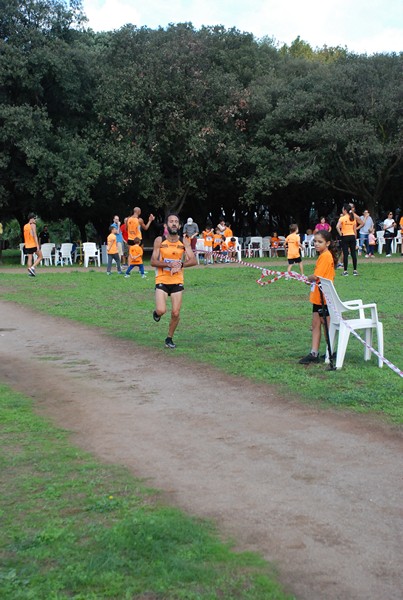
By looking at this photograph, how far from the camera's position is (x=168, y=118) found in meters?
31.4

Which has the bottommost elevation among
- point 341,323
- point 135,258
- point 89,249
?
point 341,323

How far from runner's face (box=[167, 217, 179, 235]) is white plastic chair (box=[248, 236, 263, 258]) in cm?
2271

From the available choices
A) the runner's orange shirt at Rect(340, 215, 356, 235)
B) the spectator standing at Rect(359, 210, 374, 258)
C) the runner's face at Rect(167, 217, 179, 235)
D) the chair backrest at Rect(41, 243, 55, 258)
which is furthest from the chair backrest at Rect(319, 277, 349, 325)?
the chair backrest at Rect(41, 243, 55, 258)

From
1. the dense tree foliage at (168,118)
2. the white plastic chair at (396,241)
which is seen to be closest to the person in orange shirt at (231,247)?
the dense tree foliage at (168,118)

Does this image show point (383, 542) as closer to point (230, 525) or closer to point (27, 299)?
point (230, 525)

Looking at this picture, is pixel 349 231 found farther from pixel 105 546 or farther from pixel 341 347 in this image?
pixel 105 546

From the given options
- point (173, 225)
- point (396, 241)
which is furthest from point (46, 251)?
point (173, 225)

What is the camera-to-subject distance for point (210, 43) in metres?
33.8

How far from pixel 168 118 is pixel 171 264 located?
21836 millimetres

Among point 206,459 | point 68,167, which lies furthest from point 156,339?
point 68,167

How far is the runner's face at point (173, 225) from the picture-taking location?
10.5 metres

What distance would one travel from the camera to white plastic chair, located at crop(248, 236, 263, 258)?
3397cm

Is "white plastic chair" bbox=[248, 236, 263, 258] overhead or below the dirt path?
overhead

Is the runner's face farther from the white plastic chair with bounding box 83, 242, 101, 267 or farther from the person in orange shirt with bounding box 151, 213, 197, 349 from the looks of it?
the white plastic chair with bounding box 83, 242, 101, 267
